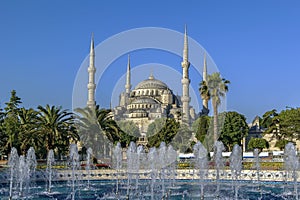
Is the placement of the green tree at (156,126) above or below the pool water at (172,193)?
above

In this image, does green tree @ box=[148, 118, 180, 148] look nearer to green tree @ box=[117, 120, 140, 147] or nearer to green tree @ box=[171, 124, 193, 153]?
green tree @ box=[171, 124, 193, 153]

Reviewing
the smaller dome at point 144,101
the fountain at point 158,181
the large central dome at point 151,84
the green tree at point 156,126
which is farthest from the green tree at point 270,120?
the large central dome at point 151,84

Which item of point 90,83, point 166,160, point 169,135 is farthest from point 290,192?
point 90,83

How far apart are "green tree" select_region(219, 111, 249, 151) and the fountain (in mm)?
17964

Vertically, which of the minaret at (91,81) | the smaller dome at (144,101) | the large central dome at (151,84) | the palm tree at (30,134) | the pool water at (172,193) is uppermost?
the large central dome at (151,84)

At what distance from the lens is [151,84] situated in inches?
4190

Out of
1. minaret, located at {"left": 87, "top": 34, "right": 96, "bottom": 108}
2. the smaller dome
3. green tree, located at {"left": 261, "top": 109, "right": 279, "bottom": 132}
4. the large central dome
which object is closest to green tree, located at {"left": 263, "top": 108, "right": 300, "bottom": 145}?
green tree, located at {"left": 261, "top": 109, "right": 279, "bottom": 132}

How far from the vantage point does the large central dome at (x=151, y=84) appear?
106 metres

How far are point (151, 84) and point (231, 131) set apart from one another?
57555 mm

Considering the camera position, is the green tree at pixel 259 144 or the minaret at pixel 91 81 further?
the minaret at pixel 91 81

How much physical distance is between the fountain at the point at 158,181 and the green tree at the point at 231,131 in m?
18.0

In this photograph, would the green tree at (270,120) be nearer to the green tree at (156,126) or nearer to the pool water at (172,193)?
the green tree at (156,126)

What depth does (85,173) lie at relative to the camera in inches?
1116

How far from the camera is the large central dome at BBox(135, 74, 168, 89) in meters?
106
